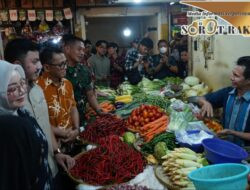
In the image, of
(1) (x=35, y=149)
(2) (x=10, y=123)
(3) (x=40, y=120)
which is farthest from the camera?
(3) (x=40, y=120)

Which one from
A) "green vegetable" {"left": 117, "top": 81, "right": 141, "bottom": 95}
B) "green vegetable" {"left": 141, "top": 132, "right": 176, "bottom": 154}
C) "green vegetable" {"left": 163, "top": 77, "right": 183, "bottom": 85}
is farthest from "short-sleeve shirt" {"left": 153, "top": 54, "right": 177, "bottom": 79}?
"green vegetable" {"left": 141, "top": 132, "right": 176, "bottom": 154}

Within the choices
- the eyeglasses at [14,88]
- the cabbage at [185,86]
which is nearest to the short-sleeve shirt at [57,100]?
the eyeglasses at [14,88]

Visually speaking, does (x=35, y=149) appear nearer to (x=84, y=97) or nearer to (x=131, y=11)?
(x=84, y=97)

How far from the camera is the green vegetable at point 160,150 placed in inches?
122

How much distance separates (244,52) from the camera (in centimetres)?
440

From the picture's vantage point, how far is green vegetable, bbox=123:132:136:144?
3765 millimetres

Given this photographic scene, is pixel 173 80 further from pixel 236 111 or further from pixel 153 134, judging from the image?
pixel 236 111

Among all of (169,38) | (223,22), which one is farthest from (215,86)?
(169,38)

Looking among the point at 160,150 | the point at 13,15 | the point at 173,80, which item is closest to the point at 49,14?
the point at 13,15

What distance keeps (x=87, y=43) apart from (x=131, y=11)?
2859 millimetres

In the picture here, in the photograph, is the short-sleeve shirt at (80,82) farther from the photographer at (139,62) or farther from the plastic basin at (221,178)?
the photographer at (139,62)

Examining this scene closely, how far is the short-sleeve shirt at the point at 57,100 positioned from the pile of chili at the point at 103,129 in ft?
1.38

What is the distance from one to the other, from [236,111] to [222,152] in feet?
3.71

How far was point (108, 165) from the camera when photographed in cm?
299
